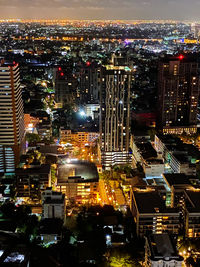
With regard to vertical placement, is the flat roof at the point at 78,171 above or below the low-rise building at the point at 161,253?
above

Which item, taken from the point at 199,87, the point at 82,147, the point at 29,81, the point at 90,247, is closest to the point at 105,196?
the point at 90,247

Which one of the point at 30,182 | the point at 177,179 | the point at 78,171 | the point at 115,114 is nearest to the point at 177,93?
the point at 115,114

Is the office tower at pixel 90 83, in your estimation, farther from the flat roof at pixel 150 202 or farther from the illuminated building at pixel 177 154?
the flat roof at pixel 150 202

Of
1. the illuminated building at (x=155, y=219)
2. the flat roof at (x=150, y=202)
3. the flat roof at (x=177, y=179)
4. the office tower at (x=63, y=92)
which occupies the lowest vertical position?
the illuminated building at (x=155, y=219)

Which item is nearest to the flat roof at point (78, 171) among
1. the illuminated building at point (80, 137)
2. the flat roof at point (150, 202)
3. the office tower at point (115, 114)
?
the office tower at point (115, 114)

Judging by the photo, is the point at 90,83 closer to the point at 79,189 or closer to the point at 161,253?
the point at 79,189

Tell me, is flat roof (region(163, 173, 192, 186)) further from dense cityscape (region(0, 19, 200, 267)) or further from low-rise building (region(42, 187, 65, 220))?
low-rise building (region(42, 187, 65, 220))
